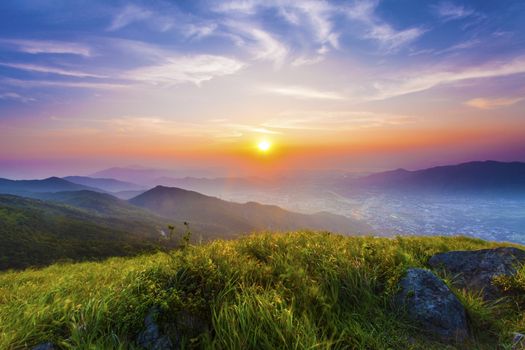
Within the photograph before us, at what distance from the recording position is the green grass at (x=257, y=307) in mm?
4129

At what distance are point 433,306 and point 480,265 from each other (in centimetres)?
279

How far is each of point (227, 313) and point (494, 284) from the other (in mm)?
5795

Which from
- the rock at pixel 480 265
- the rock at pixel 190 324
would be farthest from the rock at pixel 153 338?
the rock at pixel 480 265

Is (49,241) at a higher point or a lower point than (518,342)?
lower

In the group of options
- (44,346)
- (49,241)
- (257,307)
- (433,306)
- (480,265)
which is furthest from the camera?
(49,241)

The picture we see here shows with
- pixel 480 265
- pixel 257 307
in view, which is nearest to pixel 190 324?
pixel 257 307

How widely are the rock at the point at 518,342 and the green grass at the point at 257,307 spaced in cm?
8

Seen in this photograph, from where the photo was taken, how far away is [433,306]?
5156mm

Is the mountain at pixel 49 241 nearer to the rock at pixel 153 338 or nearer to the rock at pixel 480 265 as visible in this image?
the rock at pixel 480 265

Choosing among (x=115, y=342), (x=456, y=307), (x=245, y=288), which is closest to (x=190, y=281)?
(x=245, y=288)

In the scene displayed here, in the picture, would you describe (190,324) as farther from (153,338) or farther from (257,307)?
(257,307)

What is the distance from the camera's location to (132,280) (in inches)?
212

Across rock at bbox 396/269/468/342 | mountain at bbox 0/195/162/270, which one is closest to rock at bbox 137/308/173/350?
rock at bbox 396/269/468/342

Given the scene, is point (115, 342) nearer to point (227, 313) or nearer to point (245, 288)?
point (227, 313)
